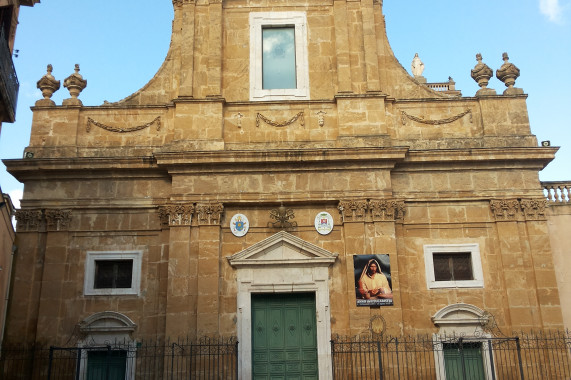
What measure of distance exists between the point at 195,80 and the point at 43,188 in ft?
15.6

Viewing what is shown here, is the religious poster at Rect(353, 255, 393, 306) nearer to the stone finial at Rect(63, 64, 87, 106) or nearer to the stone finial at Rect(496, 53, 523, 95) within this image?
the stone finial at Rect(496, 53, 523, 95)

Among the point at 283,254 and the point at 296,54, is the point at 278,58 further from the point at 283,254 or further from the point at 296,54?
the point at 283,254

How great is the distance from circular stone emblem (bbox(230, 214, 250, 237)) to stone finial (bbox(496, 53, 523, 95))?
774cm

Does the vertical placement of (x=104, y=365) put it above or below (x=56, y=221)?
below

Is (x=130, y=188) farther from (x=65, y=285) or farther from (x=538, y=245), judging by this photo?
(x=538, y=245)

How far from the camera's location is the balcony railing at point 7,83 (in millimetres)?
13469

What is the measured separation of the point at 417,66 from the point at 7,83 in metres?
18.8

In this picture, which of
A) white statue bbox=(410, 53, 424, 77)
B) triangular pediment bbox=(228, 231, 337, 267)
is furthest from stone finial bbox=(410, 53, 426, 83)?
triangular pediment bbox=(228, 231, 337, 267)

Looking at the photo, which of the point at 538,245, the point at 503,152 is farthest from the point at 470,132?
the point at 538,245

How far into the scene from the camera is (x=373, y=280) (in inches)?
576

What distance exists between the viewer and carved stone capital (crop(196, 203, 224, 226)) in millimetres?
15180

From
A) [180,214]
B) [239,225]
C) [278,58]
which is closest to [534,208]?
[239,225]

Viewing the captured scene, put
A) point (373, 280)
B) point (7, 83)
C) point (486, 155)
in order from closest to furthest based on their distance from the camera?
point (7, 83), point (373, 280), point (486, 155)

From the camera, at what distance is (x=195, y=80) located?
54.4 ft
